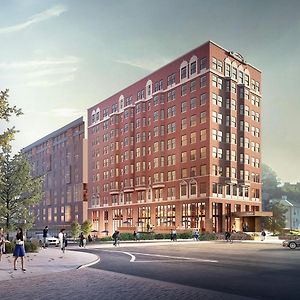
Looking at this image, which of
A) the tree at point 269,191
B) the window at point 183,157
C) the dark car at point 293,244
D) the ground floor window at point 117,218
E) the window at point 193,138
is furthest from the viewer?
the tree at point 269,191

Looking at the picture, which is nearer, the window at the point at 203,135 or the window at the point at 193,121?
the window at the point at 203,135

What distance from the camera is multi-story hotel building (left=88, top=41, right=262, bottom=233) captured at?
85.3 metres

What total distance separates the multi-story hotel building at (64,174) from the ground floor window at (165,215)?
39.7m

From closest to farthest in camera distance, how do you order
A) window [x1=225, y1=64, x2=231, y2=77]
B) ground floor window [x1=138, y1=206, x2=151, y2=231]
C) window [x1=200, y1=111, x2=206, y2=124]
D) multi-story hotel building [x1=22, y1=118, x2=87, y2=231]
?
window [x1=200, y1=111, x2=206, y2=124] → window [x1=225, y1=64, x2=231, y2=77] → ground floor window [x1=138, y1=206, x2=151, y2=231] → multi-story hotel building [x1=22, y1=118, x2=87, y2=231]

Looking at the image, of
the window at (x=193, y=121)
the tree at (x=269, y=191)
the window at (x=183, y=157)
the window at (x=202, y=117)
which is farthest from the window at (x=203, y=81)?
the tree at (x=269, y=191)

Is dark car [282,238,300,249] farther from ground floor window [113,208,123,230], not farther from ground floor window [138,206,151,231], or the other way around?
ground floor window [113,208,123,230]

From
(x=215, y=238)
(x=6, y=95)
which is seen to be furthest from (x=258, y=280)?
(x=215, y=238)

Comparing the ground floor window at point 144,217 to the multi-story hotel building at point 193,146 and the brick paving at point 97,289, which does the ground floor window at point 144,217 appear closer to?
the multi-story hotel building at point 193,146

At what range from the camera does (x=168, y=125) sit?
313 feet

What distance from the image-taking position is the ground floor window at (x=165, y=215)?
90938mm

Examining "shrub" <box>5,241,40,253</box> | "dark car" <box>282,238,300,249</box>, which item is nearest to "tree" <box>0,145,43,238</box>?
"shrub" <box>5,241,40,253</box>

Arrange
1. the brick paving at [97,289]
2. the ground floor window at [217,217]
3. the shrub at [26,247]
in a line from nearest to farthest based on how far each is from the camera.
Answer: the brick paving at [97,289]
the shrub at [26,247]
the ground floor window at [217,217]

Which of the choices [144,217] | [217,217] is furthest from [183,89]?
[144,217]

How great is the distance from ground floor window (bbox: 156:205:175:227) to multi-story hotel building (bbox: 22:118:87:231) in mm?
39668
